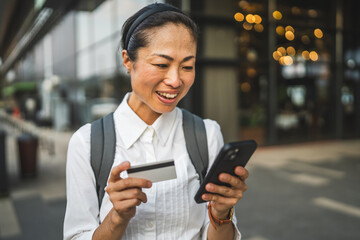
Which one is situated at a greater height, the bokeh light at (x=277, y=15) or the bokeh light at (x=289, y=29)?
the bokeh light at (x=277, y=15)

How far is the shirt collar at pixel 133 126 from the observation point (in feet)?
4.58

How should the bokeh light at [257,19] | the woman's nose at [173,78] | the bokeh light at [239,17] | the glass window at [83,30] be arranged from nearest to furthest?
the woman's nose at [173,78] → the bokeh light at [239,17] → the bokeh light at [257,19] → the glass window at [83,30]

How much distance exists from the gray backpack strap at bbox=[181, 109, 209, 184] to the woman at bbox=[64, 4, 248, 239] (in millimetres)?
26

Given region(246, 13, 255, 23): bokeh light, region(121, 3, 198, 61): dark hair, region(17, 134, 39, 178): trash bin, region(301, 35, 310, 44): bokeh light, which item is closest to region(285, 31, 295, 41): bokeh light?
region(301, 35, 310, 44): bokeh light

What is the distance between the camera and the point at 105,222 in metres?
1.21

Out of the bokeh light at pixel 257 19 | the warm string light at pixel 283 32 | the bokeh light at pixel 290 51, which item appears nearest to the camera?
the warm string light at pixel 283 32

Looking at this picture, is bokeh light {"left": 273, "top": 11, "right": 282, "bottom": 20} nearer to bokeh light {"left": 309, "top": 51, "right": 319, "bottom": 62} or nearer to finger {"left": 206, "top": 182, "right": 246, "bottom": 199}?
bokeh light {"left": 309, "top": 51, "right": 319, "bottom": 62}

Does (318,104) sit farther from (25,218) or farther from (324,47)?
(25,218)

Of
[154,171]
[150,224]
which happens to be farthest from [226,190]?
[150,224]

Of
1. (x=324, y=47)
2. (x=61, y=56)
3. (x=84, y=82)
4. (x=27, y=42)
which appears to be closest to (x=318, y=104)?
(x=324, y=47)

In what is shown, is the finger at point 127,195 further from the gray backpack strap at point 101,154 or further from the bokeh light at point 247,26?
the bokeh light at point 247,26

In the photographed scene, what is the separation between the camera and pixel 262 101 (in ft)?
37.6

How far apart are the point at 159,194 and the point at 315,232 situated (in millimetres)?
3676

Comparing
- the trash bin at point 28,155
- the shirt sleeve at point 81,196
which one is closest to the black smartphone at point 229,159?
the shirt sleeve at point 81,196
